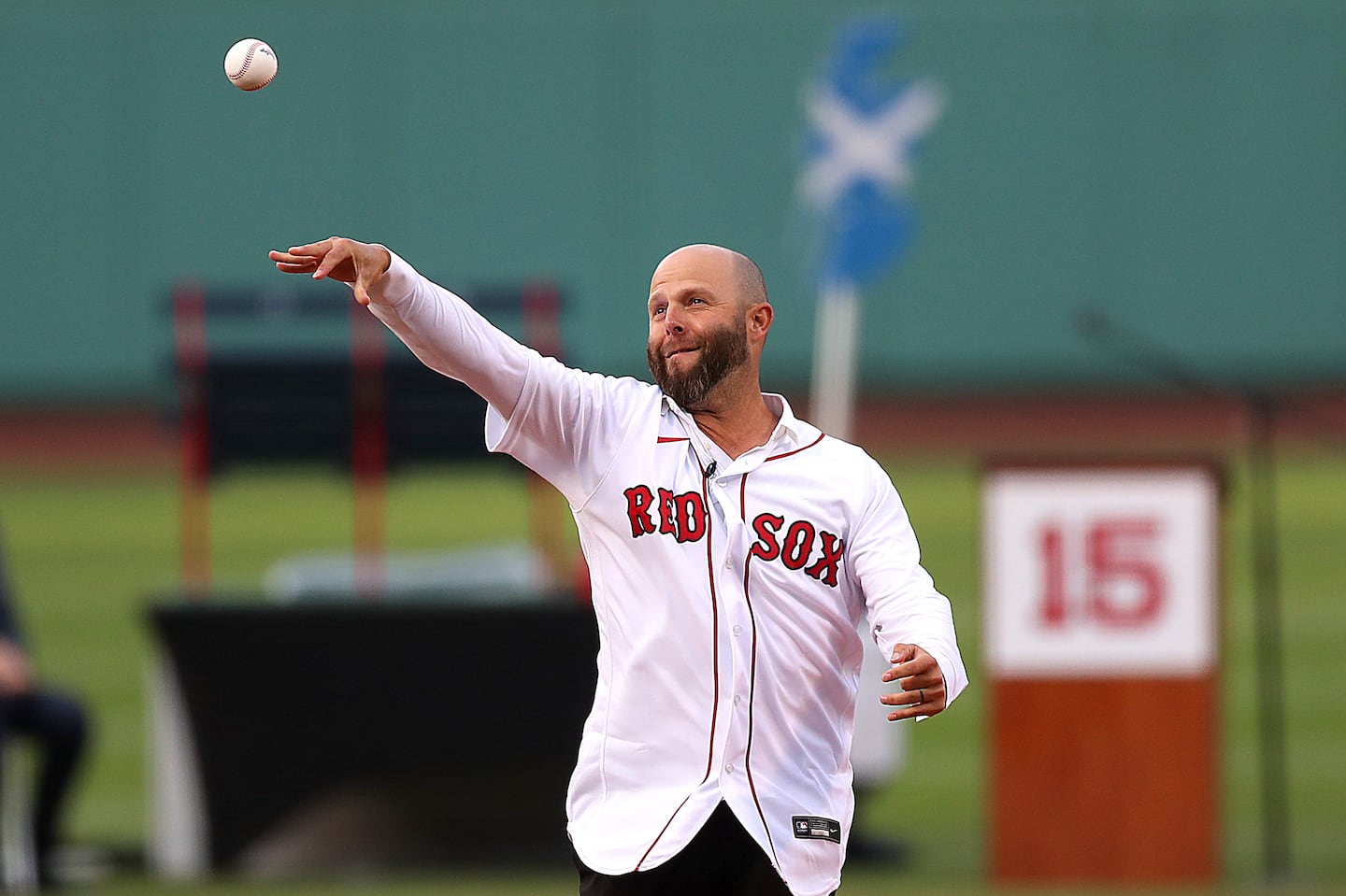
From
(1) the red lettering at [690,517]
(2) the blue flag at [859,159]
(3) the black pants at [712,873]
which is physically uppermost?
(2) the blue flag at [859,159]

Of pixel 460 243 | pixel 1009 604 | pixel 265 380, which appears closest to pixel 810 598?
pixel 1009 604

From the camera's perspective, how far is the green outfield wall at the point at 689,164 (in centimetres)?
2727

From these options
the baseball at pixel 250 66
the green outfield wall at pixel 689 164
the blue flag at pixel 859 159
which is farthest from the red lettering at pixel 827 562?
the green outfield wall at pixel 689 164

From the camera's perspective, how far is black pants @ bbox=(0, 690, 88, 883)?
7594 millimetres

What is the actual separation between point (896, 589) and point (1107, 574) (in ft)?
13.0

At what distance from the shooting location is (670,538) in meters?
3.76

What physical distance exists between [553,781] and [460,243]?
66.0 feet

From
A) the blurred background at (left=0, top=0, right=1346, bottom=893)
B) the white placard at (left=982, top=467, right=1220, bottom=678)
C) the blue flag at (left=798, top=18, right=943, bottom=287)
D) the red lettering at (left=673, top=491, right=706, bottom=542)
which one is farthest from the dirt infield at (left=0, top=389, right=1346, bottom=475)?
the red lettering at (left=673, top=491, right=706, bottom=542)

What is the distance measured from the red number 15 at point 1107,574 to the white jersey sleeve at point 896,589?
12.1 ft

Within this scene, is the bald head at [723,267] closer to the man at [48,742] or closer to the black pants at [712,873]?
the black pants at [712,873]

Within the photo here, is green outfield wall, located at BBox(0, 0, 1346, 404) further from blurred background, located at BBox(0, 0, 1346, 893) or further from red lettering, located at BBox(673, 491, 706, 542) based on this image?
red lettering, located at BBox(673, 491, 706, 542)

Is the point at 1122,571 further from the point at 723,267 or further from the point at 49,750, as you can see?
the point at 723,267

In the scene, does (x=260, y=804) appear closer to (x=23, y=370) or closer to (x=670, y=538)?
(x=670, y=538)

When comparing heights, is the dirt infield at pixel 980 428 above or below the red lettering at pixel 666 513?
above
